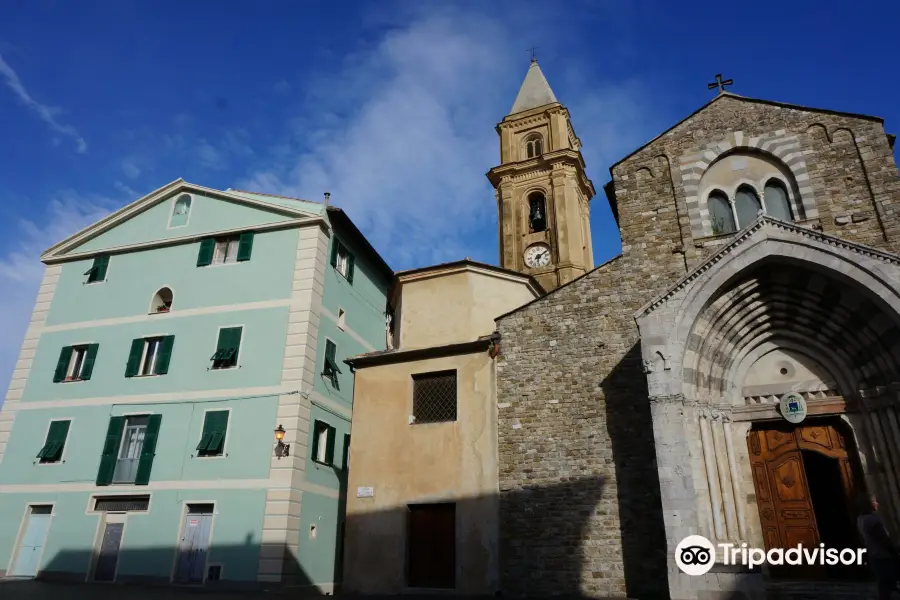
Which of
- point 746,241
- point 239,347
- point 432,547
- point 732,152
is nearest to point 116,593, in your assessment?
point 432,547

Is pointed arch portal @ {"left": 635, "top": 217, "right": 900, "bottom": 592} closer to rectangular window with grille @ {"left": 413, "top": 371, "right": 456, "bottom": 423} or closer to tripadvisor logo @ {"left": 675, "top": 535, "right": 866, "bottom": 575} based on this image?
tripadvisor logo @ {"left": 675, "top": 535, "right": 866, "bottom": 575}

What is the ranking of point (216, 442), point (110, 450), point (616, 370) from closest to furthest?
point (616, 370) → point (216, 442) → point (110, 450)

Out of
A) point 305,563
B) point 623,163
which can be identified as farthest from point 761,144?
point 305,563

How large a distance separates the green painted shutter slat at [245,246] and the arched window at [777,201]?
50.7 ft

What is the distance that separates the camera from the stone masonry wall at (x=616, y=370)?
40.5 ft

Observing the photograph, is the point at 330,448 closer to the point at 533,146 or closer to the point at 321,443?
the point at 321,443

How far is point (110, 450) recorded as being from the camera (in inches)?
708

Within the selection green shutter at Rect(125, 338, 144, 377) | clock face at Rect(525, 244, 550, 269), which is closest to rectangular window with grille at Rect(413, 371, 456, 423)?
green shutter at Rect(125, 338, 144, 377)

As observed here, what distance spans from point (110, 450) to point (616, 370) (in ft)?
49.4

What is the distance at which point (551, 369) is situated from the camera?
46.8 feet

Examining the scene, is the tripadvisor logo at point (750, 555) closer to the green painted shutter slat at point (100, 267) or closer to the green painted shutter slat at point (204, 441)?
the green painted shutter slat at point (204, 441)

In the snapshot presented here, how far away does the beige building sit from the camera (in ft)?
44.5

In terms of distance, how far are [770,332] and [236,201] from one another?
56.7 ft

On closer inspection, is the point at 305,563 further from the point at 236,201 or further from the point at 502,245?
the point at 502,245
